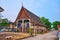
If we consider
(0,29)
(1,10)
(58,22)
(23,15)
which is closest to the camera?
(58,22)

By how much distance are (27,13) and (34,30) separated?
1.02 metres

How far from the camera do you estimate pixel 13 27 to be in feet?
29.9

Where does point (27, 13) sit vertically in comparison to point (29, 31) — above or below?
above

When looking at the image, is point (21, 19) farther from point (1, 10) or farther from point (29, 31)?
point (1, 10)

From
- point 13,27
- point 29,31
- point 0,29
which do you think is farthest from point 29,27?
point 0,29

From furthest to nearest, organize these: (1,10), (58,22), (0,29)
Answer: (0,29) → (1,10) → (58,22)

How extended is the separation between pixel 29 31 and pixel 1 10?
299cm

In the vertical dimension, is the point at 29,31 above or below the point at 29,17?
below

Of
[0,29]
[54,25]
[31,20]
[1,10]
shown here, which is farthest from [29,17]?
[54,25]

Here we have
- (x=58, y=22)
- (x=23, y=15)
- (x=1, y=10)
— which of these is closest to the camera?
(x=58, y=22)

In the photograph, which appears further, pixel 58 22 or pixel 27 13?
pixel 27 13

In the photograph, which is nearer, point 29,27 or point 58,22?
point 58,22

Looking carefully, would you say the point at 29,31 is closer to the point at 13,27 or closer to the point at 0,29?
the point at 13,27

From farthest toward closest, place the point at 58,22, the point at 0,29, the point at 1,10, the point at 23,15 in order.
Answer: the point at 23,15
the point at 0,29
the point at 1,10
the point at 58,22
